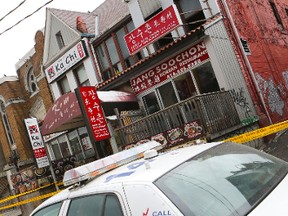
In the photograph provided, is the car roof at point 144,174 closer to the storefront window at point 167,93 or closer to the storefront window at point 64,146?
the storefront window at point 167,93

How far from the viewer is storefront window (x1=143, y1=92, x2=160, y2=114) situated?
47.0 ft

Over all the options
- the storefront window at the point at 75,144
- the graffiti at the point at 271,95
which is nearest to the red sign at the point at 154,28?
the graffiti at the point at 271,95

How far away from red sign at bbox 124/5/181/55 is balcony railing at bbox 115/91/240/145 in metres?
3.12

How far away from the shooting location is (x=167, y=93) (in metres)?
13.9

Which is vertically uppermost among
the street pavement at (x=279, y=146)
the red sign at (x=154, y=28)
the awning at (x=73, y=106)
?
the red sign at (x=154, y=28)

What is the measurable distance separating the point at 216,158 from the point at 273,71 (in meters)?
12.2

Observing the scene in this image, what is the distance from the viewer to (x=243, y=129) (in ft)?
36.6

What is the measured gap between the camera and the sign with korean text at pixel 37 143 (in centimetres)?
1530

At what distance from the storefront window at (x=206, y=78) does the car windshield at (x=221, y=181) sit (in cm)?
921

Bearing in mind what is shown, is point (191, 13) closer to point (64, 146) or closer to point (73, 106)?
point (73, 106)

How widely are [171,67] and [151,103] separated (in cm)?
204

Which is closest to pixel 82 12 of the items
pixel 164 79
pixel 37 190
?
pixel 164 79

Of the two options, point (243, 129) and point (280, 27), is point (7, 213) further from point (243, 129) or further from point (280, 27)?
point (280, 27)

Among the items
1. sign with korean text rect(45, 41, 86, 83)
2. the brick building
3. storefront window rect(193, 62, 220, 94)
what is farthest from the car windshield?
sign with korean text rect(45, 41, 86, 83)
